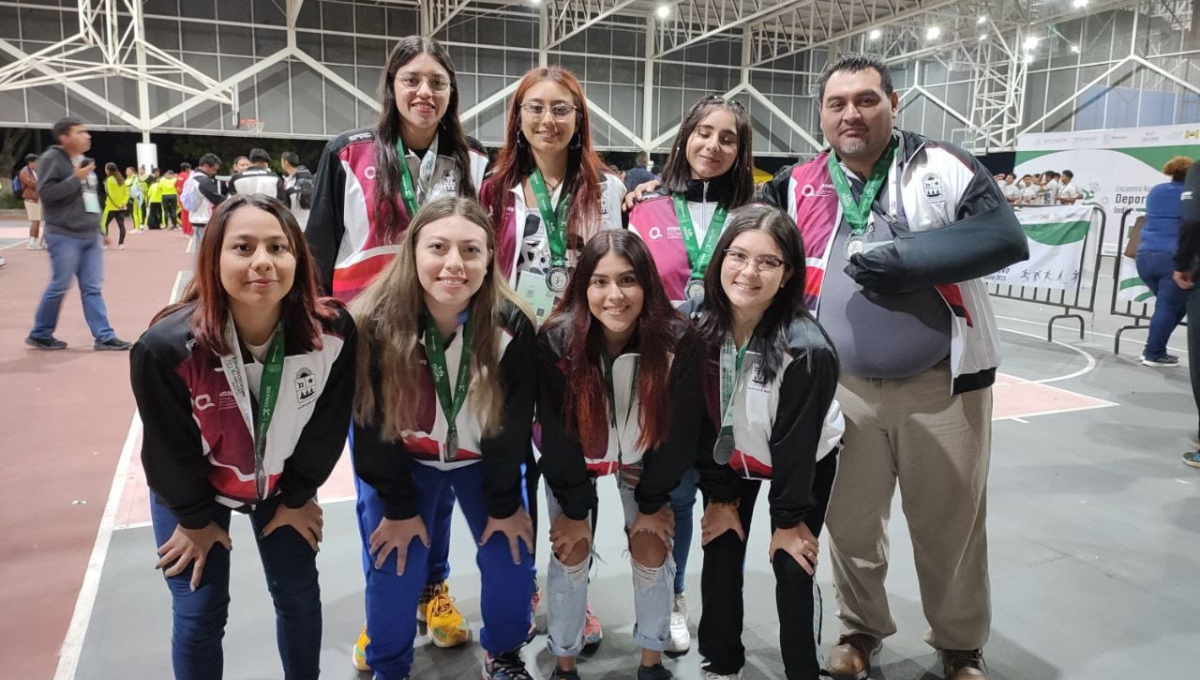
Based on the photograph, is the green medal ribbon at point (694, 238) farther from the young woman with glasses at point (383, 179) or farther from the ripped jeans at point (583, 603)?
the ripped jeans at point (583, 603)

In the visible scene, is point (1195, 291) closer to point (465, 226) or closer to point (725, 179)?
point (725, 179)

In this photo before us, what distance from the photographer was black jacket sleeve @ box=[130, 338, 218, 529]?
193 centimetres

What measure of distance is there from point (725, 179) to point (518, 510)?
1.36m

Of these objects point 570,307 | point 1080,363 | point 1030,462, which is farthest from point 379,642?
point 1080,363

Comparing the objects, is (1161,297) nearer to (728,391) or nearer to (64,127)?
(728,391)

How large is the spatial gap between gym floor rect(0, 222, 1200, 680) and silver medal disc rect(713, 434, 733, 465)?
80 centimetres

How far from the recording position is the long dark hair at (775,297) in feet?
7.47

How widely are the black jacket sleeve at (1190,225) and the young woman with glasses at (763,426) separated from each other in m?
3.54

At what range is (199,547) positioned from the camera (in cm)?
207

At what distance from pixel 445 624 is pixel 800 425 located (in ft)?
4.77

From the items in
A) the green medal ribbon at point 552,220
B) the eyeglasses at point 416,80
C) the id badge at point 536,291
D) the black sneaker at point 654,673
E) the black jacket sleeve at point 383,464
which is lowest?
the black sneaker at point 654,673

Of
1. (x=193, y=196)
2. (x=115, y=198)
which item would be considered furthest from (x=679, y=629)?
(x=115, y=198)

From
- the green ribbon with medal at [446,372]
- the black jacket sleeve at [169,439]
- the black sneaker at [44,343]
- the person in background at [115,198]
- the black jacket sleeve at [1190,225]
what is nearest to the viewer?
the black jacket sleeve at [169,439]

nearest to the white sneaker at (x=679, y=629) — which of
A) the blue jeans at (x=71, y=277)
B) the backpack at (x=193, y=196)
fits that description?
the blue jeans at (x=71, y=277)
